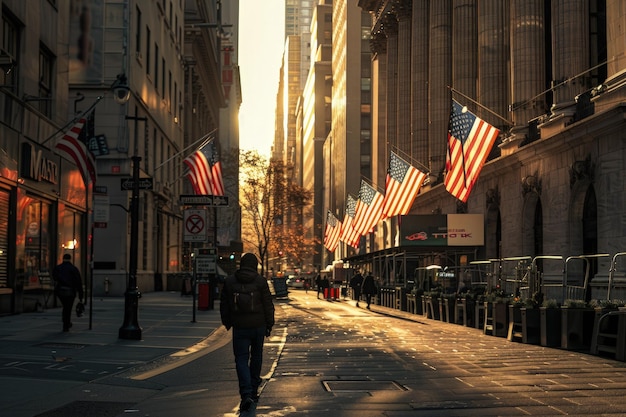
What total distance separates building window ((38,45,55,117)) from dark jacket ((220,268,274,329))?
1976cm

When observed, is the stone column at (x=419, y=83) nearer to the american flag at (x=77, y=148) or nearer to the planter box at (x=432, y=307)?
the planter box at (x=432, y=307)

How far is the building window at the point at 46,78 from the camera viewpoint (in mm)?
28859

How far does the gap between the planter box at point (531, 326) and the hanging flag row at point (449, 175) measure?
37.3 feet

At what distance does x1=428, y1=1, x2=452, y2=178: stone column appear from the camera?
56969 millimetres

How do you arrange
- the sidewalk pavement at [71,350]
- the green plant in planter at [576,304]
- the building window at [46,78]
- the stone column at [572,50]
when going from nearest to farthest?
the sidewalk pavement at [71,350] → the green plant in planter at [576,304] → the building window at [46,78] → the stone column at [572,50]

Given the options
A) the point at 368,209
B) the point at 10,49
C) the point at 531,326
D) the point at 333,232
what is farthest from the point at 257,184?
the point at 531,326

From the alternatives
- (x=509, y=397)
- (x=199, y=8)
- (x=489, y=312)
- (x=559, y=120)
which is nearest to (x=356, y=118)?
(x=199, y=8)

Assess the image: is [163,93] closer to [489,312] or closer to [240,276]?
[489,312]

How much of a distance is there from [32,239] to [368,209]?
26199 millimetres

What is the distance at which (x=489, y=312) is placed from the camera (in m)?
23.8

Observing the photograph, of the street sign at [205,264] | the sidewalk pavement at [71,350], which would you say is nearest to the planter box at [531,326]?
the sidewalk pavement at [71,350]

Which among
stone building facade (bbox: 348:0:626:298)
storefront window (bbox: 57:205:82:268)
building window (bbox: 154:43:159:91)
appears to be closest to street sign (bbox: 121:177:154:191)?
storefront window (bbox: 57:205:82:268)

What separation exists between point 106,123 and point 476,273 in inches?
818

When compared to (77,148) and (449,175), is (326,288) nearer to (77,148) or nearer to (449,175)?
(449,175)
